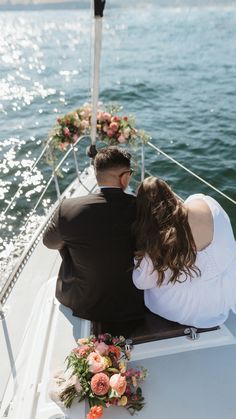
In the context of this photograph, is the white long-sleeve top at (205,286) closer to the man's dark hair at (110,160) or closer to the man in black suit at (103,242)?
the man in black suit at (103,242)

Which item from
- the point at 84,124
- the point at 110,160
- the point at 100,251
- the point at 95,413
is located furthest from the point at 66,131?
the point at 95,413

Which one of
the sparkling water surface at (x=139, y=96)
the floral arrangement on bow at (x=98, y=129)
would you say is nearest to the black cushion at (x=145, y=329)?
the sparkling water surface at (x=139, y=96)

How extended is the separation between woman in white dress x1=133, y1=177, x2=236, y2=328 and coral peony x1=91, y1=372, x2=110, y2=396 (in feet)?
1.72

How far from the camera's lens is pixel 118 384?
→ 1.64 m

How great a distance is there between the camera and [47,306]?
241 centimetres

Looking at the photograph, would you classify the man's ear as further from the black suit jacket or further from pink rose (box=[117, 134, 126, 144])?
pink rose (box=[117, 134, 126, 144])

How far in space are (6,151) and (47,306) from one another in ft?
18.3

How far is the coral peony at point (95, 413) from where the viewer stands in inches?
61.6

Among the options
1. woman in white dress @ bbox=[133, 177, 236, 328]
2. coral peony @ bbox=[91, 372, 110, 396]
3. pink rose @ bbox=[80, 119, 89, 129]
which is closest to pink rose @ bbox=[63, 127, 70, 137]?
pink rose @ bbox=[80, 119, 89, 129]

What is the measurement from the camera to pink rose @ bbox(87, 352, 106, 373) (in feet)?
5.57

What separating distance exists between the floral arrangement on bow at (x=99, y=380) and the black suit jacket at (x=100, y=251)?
0.32 m

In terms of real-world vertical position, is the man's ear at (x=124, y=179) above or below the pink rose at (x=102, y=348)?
above

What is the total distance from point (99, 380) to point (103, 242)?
0.61 m

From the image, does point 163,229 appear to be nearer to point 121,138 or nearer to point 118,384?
point 118,384
